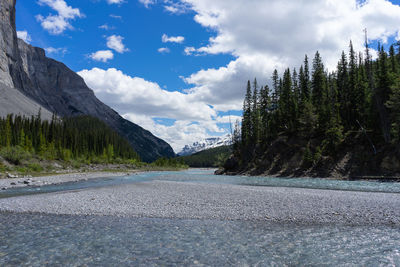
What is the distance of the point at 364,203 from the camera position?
1842 centimetres

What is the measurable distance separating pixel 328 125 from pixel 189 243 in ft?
198

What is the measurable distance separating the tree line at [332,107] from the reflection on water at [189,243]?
1831 inches

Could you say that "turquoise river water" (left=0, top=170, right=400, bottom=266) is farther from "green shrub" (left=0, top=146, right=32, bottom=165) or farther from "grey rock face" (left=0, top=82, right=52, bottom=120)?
"grey rock face" (left=0, top=82, right=52, bottom=120)

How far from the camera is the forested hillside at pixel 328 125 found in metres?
50.0

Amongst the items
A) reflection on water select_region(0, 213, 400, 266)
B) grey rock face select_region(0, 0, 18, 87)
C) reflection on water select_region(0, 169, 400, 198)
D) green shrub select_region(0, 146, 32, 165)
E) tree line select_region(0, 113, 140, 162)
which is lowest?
reflection on water select_region(0, 169, 400, 198)

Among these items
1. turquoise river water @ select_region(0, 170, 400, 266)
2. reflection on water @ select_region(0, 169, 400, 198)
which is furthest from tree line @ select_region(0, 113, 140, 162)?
turquoise river water @ select_region(0, 170, 400, 266)

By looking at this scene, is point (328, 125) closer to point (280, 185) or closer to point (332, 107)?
point (332, 107)

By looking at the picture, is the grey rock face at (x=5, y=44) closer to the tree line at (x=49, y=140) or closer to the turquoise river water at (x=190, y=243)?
the tree line at (x=49, y=140)

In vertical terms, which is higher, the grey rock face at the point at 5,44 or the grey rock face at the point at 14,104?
the grey rock face at the point at 5,44

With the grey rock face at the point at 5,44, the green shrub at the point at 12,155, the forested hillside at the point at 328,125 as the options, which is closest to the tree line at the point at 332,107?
the forested hillside at the point at 328,125

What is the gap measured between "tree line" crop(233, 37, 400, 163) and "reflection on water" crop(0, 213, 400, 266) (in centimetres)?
4651

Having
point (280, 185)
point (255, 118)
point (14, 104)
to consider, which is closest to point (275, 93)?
A: point (255, 118)

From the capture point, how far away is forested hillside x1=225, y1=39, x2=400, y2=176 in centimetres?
5000

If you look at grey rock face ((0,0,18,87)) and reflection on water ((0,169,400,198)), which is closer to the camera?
reflection on water ((0,169,400,198))
